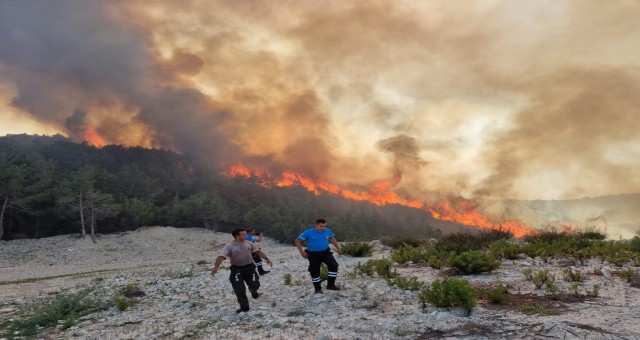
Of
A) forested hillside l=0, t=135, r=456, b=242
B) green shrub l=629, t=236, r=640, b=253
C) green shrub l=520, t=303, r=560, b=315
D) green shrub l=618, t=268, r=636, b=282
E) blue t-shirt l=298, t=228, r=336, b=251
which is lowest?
green shrub l=520, t=303, r=560, b=315

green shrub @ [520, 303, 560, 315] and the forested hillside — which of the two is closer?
green shrub @ [520, 303, 560, 315]

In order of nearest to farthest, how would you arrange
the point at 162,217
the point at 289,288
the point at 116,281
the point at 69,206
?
1. the point at 289,288
2. the point at 116,281
3. the point at 69,206
4. the point at 162,217

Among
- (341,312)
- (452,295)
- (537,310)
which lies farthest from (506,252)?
(341,312)

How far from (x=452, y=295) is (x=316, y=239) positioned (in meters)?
4.39

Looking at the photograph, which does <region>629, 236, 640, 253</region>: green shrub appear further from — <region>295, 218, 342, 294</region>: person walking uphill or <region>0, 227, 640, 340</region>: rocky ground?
<region>295, 218, 342, 294</region>: person walking uphill

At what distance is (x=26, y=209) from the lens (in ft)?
172

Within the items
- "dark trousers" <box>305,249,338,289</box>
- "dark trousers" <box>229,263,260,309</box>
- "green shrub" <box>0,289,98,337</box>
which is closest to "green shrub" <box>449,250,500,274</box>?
"dark trousers" <box>305,249,338,289</box>

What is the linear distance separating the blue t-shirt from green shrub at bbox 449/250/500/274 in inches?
172

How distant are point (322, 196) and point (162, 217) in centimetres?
6383

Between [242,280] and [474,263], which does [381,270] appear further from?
[242,280]

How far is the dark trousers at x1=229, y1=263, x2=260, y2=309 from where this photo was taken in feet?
34.2

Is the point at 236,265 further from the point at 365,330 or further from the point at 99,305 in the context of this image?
the point at 99,305

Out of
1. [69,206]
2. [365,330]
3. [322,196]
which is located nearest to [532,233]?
[365,330]

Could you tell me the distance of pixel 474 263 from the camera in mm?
12297
